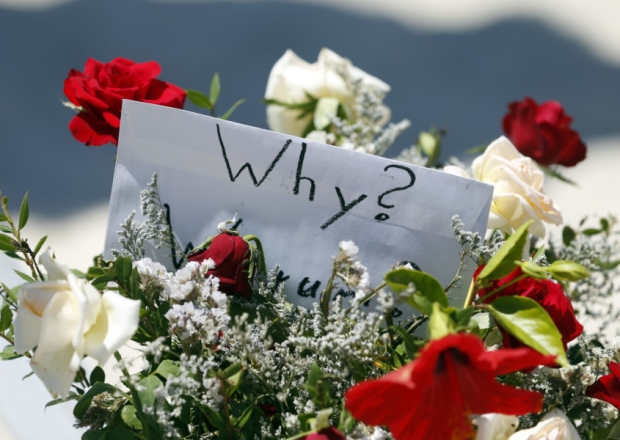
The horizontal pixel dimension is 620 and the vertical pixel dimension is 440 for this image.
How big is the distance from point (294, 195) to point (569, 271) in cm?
23

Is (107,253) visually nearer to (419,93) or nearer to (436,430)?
(436,430)

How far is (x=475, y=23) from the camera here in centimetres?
278

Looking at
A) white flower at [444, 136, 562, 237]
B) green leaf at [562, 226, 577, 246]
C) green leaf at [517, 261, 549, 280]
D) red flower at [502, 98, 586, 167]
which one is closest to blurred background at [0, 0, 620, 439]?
red flower at [502, 98, 586, 167]

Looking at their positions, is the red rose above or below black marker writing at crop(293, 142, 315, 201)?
above

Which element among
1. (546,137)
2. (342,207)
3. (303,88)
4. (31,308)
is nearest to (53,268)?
(31,308)

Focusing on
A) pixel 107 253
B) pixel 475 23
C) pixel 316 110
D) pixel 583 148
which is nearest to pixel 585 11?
pixel 475 23

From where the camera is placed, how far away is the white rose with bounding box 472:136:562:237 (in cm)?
64

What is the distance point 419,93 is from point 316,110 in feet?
5.69

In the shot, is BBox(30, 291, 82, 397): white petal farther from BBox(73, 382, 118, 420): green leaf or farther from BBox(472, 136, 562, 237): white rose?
BBox(472, 136, 562, 237): white rose

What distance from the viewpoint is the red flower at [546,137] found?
3.10 feet

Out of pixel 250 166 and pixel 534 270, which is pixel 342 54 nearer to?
pixel 250 166

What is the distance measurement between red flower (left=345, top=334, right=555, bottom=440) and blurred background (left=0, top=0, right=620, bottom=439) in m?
1.78

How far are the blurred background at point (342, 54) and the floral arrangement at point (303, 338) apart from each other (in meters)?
1.55

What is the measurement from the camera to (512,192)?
646 millimetres
